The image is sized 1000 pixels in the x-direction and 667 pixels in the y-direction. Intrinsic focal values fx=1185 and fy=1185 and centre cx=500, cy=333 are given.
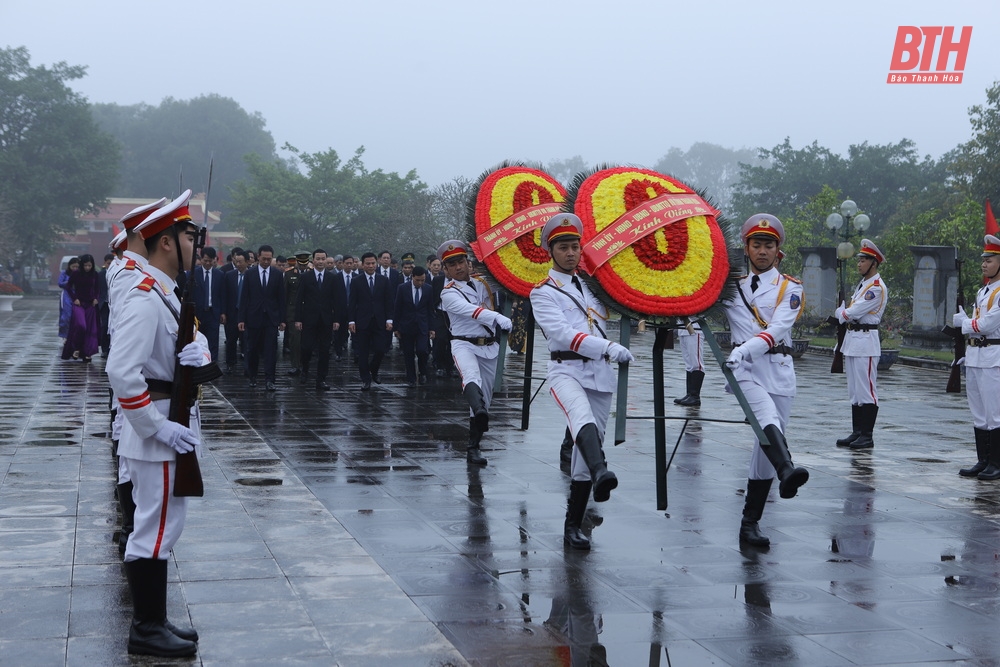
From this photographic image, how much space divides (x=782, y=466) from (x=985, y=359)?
12.3ft

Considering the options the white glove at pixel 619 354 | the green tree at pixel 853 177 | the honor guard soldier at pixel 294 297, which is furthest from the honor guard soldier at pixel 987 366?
the green tree at pixel 853 177

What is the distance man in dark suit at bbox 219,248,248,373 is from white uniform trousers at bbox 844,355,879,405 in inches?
348

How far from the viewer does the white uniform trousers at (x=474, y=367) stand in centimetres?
957

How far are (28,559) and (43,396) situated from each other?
327 inches

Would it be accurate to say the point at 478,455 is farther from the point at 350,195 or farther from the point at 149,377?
the point at 350,195

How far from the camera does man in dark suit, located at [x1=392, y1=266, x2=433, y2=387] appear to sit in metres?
16.0

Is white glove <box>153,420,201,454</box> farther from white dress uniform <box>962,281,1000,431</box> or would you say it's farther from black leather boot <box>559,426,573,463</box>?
white dress uniform <box>962,281,1000,431</box>

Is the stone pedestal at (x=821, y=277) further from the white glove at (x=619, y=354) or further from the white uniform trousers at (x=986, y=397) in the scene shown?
the white glove at (x=619, y=354)

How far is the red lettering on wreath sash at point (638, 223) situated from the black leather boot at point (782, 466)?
1334 millimetres

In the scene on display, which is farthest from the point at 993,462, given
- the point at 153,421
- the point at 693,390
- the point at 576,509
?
the point at 153,421

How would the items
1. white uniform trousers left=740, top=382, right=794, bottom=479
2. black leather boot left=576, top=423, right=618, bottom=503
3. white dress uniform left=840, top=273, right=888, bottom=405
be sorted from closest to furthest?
black leather boot left=576, top=423, right=618, bottom=503, white uniform trousers left=740, top=382, right=794, bottom=479, white dress uniform left=840, top=273, right=888, bottom=405

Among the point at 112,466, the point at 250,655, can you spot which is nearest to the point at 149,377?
the point at 250,655

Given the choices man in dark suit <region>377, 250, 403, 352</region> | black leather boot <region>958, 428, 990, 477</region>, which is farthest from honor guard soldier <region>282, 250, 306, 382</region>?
black leather boot <region>958, 428, 990, 477</region>

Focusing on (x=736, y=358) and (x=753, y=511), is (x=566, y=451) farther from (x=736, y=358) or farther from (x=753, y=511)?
(x=736, y=358)
